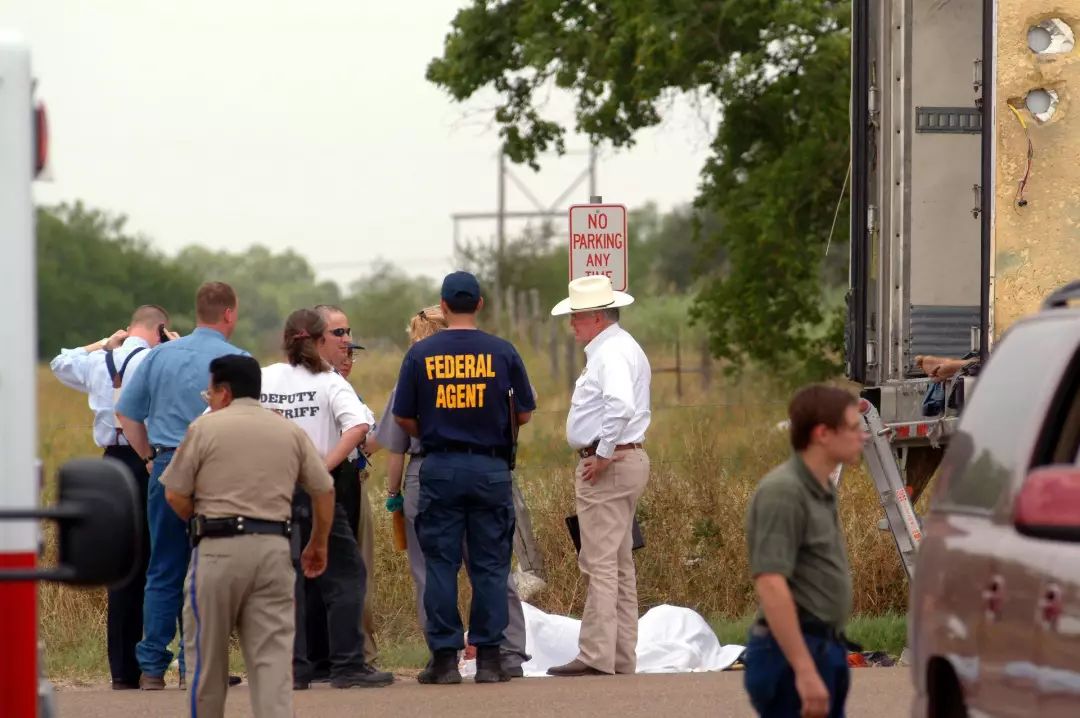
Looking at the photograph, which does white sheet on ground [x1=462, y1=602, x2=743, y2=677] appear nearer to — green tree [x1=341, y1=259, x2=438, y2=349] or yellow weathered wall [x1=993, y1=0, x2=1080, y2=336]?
yellow weathered wall [x1=993, y1=0, x2=1080, y2=336]

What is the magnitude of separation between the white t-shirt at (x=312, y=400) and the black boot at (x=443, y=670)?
47.6 inches

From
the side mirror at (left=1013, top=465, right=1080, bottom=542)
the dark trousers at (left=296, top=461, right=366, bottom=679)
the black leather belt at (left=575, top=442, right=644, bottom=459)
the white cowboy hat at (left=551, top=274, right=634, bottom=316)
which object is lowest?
the dark trousers at (left=296, top=461, right=366, bottom=679)

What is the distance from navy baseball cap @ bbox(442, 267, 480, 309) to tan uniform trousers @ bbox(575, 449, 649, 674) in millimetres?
1134

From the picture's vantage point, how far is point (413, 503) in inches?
422

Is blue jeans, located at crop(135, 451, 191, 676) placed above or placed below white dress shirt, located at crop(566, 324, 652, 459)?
below

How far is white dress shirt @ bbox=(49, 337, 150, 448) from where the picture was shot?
1098 cm

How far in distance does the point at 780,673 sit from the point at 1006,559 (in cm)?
87

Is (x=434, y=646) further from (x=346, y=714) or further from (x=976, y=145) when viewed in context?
(x=976, y=145)

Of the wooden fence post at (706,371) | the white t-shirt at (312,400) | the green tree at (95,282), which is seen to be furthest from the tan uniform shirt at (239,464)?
the green tree at (95,282)

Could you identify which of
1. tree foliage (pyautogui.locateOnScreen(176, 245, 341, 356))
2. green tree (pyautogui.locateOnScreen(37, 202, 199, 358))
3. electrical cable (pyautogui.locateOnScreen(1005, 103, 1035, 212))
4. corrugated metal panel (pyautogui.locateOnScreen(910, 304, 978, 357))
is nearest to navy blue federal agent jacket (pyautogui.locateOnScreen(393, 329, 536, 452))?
electrical cable (pyautogui.locateOnScreen(1005, 103, 1035, 212))

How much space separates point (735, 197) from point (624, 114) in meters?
1.53

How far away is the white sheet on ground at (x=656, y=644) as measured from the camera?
1141cm

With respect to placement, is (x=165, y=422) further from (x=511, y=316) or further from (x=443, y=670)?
(x=511, y=316)

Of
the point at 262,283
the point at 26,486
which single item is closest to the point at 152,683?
the point at 26,486
